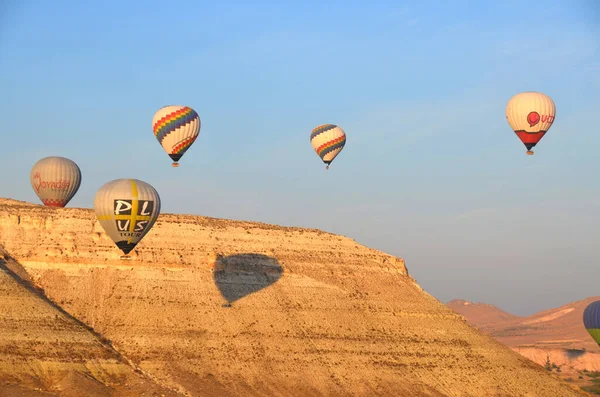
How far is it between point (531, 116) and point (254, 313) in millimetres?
24312

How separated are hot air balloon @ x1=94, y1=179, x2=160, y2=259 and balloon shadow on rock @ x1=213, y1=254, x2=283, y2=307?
14305 mm

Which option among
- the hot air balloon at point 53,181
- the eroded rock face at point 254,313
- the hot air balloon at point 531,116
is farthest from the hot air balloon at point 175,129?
the hot air balloon at point 531,116

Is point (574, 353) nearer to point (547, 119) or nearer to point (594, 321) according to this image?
point (594, 321)

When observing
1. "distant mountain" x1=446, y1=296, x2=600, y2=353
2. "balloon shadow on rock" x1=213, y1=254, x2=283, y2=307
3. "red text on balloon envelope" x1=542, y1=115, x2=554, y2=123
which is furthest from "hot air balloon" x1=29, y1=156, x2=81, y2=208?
"distant mountain" x1=446, y1=296, x2=600, y2=353

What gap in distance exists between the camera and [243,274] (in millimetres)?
82312

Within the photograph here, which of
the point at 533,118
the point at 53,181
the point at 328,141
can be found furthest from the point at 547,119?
the point at 53,181

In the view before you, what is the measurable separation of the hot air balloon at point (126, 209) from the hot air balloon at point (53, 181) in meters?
19.2

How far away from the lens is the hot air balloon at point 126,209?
6500 centimetres

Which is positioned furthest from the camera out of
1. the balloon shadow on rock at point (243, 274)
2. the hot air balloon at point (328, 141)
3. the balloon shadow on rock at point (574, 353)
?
the balloon shadow on rock at point (574, 353)

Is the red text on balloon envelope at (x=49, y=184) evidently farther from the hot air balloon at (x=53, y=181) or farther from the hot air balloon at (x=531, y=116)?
the hot air balloon at (x=531, y=116)

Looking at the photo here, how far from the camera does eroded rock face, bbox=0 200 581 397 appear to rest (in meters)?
71.6

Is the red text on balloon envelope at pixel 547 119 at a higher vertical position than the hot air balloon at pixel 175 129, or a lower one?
higher

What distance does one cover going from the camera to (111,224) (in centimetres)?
6531

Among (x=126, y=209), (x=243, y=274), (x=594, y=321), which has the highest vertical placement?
(x=126, y=209)
